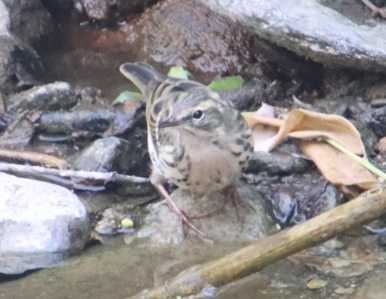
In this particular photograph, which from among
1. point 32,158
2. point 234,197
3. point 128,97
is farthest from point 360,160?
point 32,158

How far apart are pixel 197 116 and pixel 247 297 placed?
1.15m

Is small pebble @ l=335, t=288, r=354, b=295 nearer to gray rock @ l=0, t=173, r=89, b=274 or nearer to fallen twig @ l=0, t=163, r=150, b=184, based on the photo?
gray rock @ l=0, t=173, r=89, b=274

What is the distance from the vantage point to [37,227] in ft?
12.6

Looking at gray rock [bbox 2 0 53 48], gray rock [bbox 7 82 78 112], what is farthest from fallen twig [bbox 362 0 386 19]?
gray rock [bbox 2 0 53 48]

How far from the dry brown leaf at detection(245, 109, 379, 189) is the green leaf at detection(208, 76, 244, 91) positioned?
3.16 feet

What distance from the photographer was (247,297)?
10.4ft

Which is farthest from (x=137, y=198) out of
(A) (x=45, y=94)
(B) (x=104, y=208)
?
(A) (x=45, y=94)

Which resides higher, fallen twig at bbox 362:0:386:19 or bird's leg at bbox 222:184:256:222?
fallen twig at bbox 362:0:386:19

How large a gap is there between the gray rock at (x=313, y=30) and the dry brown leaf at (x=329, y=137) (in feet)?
1.76

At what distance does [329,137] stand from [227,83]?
1.48 m

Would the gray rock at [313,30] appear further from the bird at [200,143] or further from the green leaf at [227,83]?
the green leaf at [227,83]

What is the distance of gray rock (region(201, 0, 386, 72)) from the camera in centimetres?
446

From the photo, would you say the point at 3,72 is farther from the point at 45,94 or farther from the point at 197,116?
the point at 197,116

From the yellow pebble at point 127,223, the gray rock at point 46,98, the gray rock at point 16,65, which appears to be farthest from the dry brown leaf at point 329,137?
the gray rock at point 16,65
